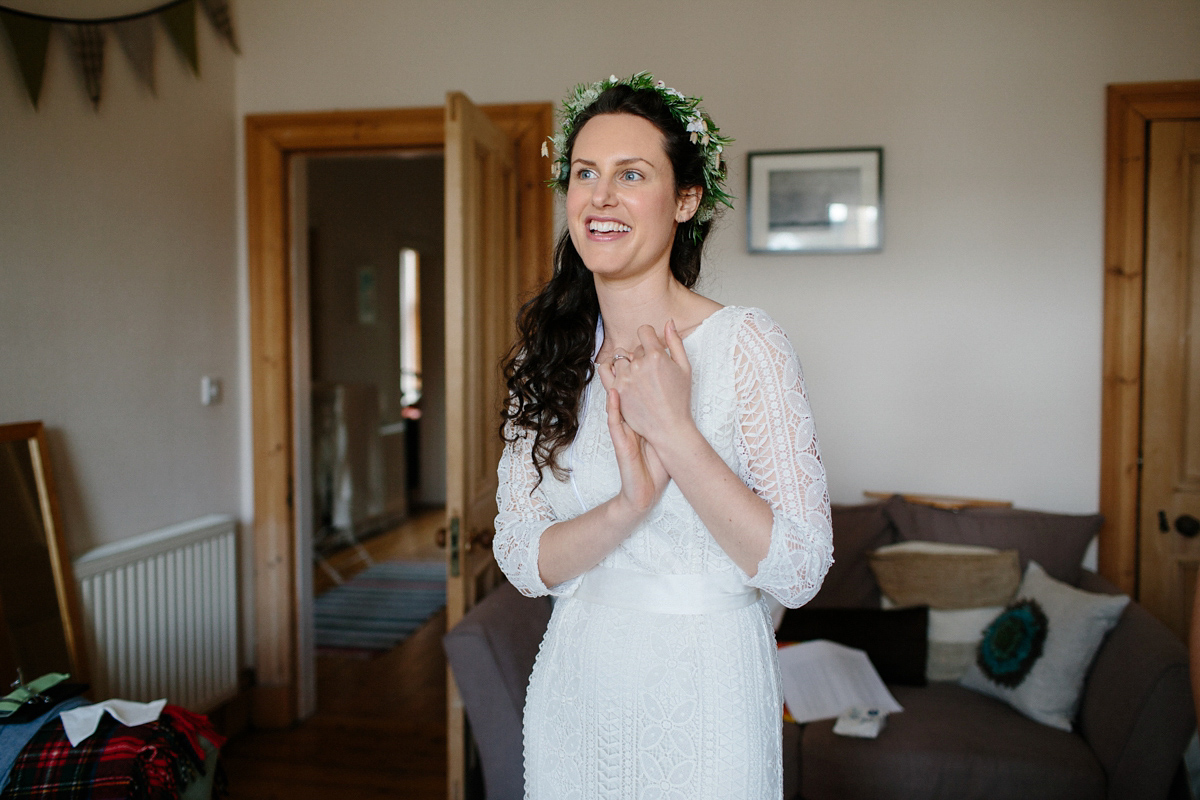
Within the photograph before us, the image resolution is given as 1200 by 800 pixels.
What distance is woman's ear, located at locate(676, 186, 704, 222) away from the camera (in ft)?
4.01

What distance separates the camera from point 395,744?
306 cm

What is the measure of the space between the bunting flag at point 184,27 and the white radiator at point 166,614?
1639 mm

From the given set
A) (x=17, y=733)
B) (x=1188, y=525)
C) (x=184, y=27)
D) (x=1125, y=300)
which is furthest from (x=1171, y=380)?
(x=184, y=27)

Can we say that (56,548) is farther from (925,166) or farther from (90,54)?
(925,166)

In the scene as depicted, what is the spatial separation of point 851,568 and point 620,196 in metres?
1.96

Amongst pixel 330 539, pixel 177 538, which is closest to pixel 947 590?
pixel 177 538

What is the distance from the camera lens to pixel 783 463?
103 centimetres

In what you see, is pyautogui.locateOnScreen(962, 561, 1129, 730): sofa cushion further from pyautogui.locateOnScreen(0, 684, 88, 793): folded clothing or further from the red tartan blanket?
pyautogui.locateOnScreen(0, 684, 88, 793): folded clothing

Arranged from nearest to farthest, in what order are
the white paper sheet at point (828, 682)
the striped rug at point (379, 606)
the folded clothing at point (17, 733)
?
the folded clothing at point (17, 733) < the white paper sheet at point (828, 682) < the striped rug at point (379, 606)

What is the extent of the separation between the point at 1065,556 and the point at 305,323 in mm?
2867

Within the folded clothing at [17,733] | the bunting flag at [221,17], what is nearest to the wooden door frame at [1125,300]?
the folded clothing at [17,733]

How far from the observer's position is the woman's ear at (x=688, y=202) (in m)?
1.22

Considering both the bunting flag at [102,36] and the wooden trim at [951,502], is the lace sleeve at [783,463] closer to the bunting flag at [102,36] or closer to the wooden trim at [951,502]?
the wooden trim at [951,502]

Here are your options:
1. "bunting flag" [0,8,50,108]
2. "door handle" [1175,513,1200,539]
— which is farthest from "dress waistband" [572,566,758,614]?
"door handle" [1175,513,1200,539]
